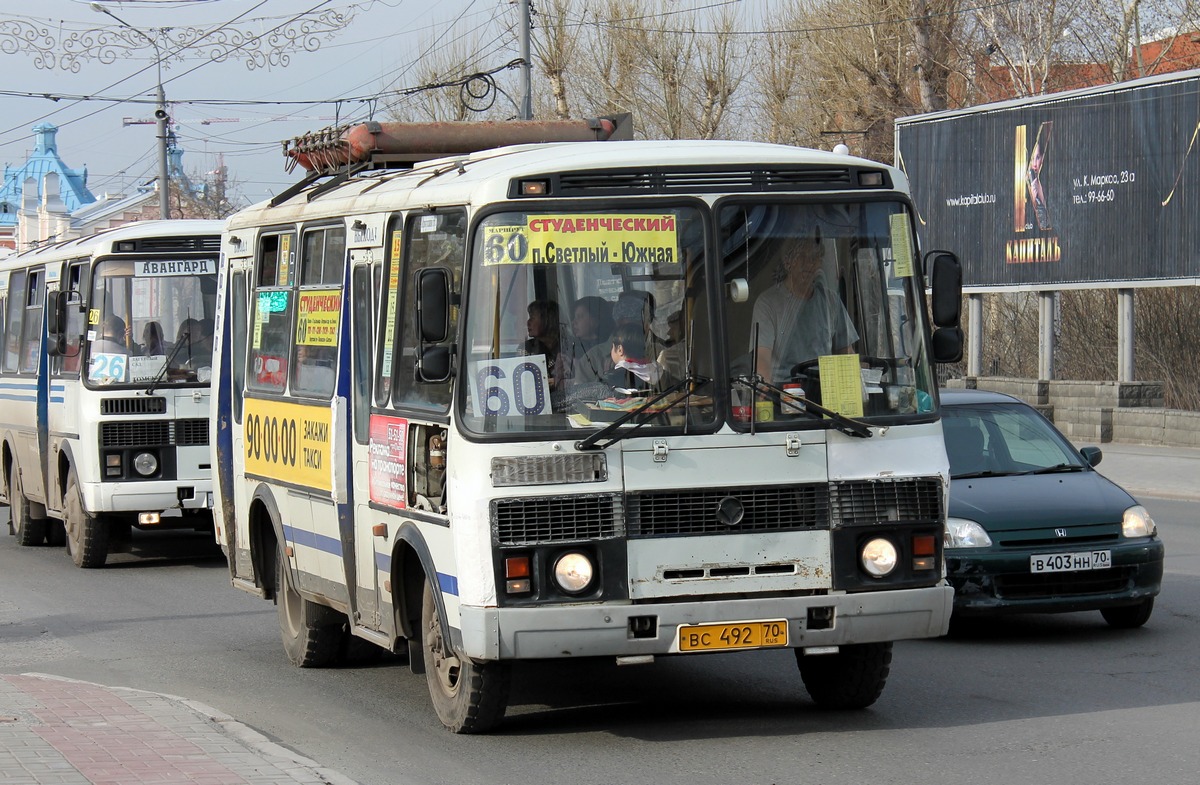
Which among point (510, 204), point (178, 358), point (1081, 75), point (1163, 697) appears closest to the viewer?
point (510, 204)

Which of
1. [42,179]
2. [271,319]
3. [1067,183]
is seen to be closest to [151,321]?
[271,319]

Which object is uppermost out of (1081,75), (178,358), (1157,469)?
(1081,75)

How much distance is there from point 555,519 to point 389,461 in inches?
52.0

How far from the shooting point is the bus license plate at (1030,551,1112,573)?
1011 centimetres

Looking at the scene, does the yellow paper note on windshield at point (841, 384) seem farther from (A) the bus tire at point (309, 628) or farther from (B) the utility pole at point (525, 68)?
(B) the utility pole at point (525, 68)

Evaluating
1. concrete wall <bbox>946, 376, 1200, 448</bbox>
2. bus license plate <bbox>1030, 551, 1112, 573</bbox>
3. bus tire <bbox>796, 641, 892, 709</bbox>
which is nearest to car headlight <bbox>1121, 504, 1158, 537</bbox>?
bus license plate <bbox>1030, 551, 1112, 573</bbox>

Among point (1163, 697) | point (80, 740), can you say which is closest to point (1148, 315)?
point (1163, 697)

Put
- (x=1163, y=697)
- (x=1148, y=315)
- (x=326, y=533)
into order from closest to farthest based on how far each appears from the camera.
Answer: (x=1163, y=697), (x=326, y=533), (x=1148, y=315)

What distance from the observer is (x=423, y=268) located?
7.94m

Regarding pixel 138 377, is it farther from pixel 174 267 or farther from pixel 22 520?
pixel 22 520

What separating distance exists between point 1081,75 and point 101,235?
105 feet

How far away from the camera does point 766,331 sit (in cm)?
759

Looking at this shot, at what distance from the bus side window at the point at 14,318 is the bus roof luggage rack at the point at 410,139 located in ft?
26.1

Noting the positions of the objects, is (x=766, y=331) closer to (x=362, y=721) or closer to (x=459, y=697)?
(x=459, y=697)
